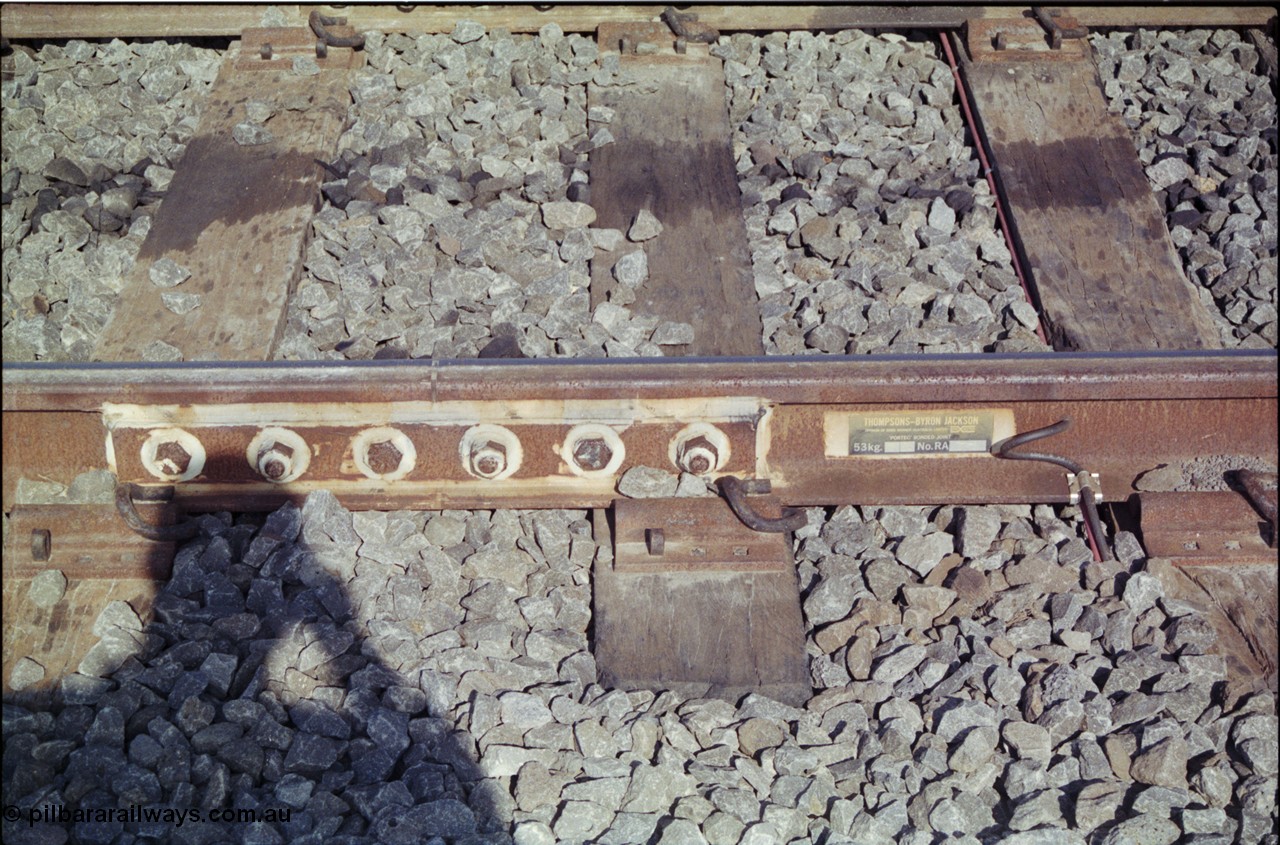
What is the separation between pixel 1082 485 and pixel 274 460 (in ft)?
6.91

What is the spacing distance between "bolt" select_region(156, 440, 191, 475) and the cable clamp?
2316 mm

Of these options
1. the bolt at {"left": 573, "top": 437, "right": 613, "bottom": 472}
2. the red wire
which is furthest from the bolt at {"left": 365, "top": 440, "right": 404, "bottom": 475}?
the red wire

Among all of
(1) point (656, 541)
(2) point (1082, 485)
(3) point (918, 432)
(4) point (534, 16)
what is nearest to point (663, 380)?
(1) point (656, 541)

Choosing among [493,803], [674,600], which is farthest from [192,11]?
[493,803]

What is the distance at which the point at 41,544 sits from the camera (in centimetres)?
350

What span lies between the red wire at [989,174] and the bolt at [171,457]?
2.59 m

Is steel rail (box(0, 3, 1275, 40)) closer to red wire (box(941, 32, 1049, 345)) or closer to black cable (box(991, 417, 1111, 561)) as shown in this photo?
red wire (box(941, 32, 1049, 345))

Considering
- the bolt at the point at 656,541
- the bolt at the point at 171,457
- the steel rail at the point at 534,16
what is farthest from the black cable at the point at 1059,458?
the steel rail at the point at 534,16

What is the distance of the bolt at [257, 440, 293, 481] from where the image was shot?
11.7 ft

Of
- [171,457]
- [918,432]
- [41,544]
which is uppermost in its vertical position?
[918,432]

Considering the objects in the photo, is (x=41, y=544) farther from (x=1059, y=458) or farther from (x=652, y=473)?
(x=1059, y=458)

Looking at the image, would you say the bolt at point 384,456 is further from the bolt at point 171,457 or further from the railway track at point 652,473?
the bolt at point 171,457

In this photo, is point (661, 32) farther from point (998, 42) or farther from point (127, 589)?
point (127, 589)

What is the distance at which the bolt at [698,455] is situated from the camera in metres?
3.62
